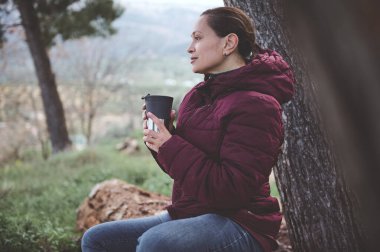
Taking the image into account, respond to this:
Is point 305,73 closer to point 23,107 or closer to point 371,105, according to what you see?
point 371,105

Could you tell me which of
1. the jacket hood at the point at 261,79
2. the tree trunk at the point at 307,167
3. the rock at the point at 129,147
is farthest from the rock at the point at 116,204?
the rock at the point at 129,147

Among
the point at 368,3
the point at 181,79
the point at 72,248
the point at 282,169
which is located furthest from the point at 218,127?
the point at 181,79

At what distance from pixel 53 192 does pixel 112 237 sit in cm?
445

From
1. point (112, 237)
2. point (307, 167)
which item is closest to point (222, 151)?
point (112, 237)

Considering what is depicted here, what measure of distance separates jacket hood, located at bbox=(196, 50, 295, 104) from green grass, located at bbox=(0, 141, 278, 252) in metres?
2.28

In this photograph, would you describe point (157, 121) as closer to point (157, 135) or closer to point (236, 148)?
point (157, 135)

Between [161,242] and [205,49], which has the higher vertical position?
[205,49]

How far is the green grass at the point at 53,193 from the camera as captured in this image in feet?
11.2

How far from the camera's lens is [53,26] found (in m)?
11.5

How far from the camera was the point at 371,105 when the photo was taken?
39.0 inches

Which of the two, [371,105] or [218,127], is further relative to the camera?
[218,127]

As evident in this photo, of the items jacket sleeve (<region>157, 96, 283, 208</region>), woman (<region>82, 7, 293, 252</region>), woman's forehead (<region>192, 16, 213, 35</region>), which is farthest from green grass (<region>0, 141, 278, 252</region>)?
woman's forehead (<region>192, 16, 213, 35</region>)

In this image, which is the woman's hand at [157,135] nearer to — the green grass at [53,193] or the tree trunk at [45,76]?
the green grass at [53,193]

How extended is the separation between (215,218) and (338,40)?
0.98 m
